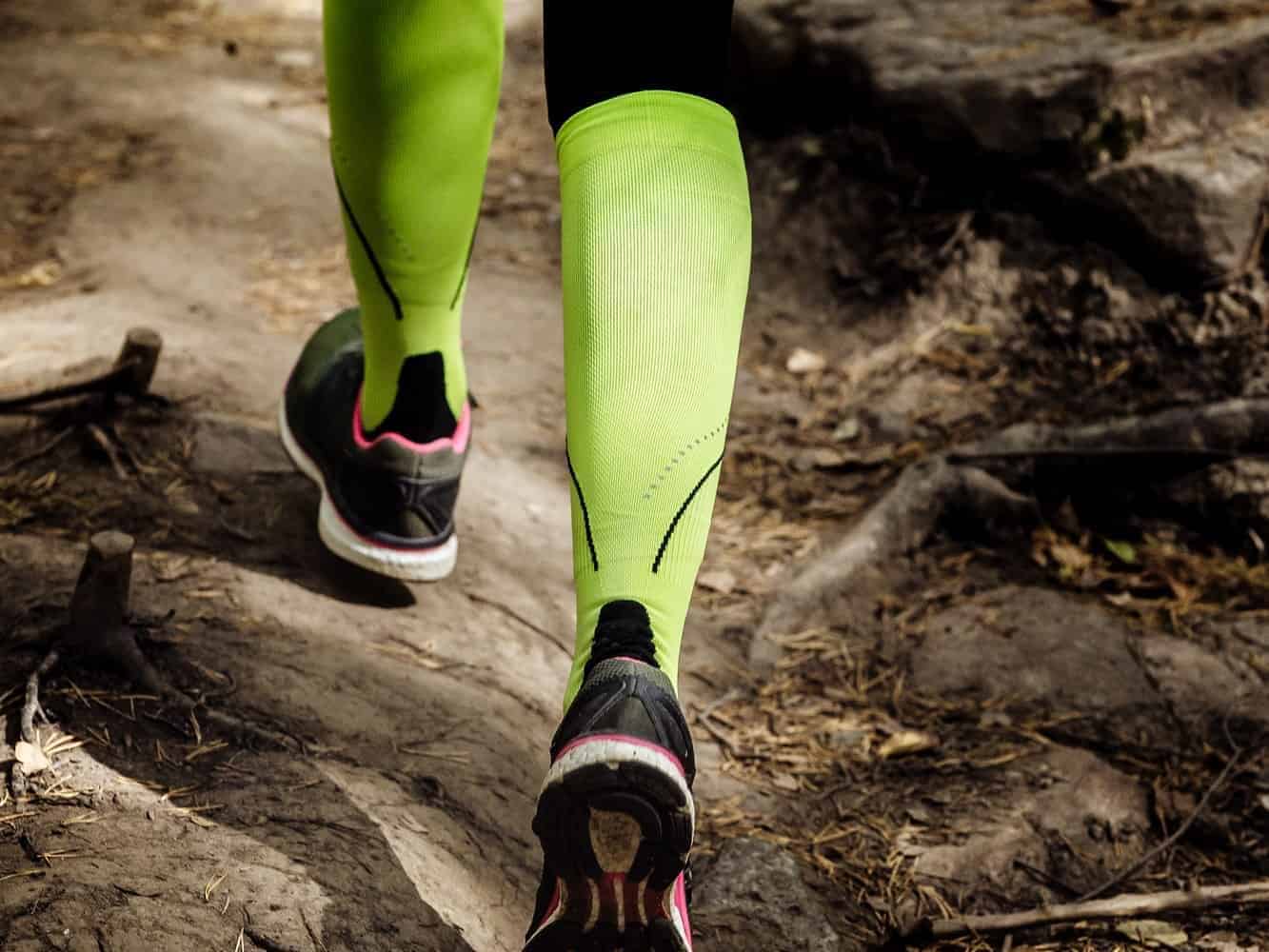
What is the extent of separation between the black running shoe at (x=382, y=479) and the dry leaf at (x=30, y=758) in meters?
0.59

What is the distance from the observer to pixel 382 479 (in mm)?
1810

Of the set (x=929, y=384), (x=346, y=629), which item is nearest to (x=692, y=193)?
(x=346, y=629)

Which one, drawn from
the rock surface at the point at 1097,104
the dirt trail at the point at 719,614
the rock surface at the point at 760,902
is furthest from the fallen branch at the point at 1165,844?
the rock surface at the point at 1097,104

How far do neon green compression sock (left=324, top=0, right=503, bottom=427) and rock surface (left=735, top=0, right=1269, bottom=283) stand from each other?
170cm

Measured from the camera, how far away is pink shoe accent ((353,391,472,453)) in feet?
5.89

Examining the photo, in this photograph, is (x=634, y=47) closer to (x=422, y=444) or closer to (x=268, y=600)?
(x=422, y=444)

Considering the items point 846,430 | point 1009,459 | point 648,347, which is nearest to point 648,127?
point 648,347

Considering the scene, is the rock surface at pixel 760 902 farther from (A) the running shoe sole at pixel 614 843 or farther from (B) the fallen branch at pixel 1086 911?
(A) the running shoe sole at pixel 614 843

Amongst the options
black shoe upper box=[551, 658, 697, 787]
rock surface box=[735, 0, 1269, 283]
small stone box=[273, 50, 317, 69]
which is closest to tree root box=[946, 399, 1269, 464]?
rock surface box=[735, 0, 1269, 283]

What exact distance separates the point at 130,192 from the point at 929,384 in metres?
2.33

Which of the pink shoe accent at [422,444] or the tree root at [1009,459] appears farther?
the tree root at [1009,459]

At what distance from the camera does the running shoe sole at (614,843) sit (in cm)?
102

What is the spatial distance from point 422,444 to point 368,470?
87 mm

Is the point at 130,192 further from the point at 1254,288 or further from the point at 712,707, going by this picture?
the point at 1254,288
